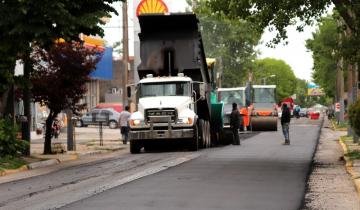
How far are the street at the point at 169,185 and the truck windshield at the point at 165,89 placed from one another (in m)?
4.98

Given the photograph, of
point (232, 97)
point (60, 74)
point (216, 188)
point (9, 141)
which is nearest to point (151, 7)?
point (232, 97)

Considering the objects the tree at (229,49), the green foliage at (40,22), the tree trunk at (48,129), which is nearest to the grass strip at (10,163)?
the green foliage at (40,22)

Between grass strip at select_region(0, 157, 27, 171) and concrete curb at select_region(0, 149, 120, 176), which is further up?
grass strip at select_region(0, 157, 27, 171)

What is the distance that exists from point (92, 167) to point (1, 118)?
10.7 ft

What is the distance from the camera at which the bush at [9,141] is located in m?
21.9

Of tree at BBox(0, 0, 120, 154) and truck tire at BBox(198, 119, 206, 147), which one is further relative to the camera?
truck tire at BBox(198, 119, 206, 147)

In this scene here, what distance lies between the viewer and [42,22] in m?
20.4

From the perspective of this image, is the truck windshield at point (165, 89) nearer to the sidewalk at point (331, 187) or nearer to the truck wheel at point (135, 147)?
the truck wheel at point (135, 147)

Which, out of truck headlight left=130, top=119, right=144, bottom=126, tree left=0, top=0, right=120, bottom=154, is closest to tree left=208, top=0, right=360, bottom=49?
tree left=0, top=0, right=120, bottom=154

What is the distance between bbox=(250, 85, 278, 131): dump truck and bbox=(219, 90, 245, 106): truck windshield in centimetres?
143

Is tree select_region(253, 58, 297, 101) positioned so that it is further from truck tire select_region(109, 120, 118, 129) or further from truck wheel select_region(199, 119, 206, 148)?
truck wheel select_region(199, 119, 206, 148)

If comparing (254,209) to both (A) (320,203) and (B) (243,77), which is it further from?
(B) (243,77)

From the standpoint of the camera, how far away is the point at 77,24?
21203mm

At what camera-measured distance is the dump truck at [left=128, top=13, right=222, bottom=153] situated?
1089 inches
